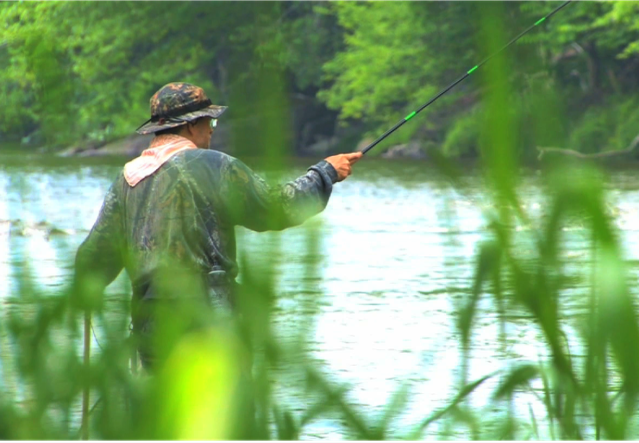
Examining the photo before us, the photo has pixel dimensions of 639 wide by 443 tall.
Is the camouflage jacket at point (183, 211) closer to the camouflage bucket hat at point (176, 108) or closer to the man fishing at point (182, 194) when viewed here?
the man fishing at point (182, 194)

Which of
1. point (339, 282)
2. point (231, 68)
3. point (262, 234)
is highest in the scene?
point (231, 68)

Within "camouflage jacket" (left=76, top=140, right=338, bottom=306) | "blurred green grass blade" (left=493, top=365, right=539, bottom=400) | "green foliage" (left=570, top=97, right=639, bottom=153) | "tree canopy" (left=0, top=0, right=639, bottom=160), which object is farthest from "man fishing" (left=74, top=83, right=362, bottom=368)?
"green foliage" (left=570, top=97, right=639, bottom=153)

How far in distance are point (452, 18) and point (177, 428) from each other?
42.0 meters

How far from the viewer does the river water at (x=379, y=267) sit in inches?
73.5

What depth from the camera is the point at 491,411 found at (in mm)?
2064

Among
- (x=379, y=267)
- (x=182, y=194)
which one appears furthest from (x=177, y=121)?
(x=379, y=267)

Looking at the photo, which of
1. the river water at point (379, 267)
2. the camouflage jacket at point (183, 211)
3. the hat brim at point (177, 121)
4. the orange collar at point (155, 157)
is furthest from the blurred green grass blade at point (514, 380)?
the hat brim at point (177, 121)

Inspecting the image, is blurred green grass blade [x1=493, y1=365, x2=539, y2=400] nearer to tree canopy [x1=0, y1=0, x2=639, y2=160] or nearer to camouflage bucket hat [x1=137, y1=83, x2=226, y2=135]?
camouflage bucket hat [x1=137, y1=83, x2=226, y2=135]

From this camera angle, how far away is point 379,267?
1299 centimetres

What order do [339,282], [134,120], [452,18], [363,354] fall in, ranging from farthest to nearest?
[134,120]
[452,18]
[339,282]
[363,354]

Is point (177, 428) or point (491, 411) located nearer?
point (177, 428)

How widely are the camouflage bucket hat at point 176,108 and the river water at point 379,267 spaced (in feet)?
0.57

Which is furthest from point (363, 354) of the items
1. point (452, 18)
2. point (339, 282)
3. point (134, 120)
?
point (134, 120)

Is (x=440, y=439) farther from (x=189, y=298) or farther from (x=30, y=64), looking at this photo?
(x=30, y=64)
